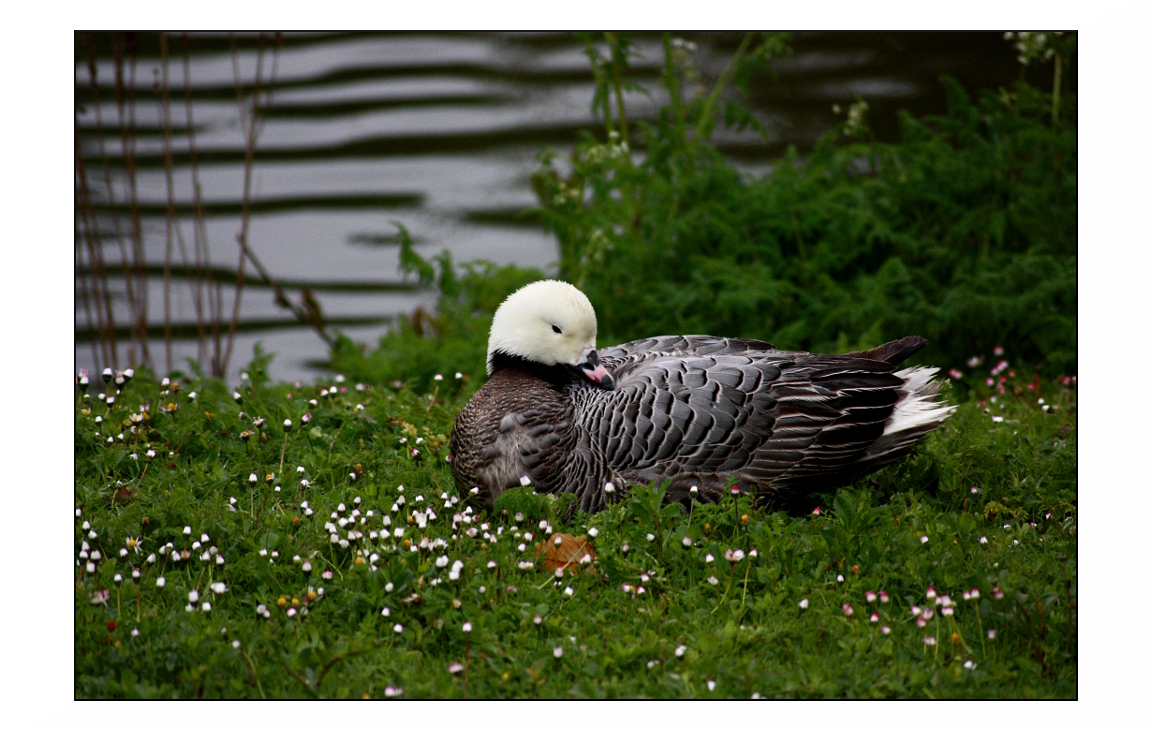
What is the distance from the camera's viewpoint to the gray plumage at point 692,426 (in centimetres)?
436

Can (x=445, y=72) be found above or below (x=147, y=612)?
above

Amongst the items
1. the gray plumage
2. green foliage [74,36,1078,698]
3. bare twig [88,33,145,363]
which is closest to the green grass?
green foliage [74,36,1078,698]

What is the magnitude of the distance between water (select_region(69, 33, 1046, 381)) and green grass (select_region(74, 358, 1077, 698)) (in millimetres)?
4248

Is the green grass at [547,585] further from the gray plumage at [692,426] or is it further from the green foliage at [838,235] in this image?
the green foliage at [838,235]

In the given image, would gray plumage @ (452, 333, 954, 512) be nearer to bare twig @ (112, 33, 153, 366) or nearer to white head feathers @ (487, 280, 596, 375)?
white head feathers @ (487, 280, 596, 375)

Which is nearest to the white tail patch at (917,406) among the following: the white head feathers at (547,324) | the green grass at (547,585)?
the green grass at (547,585)

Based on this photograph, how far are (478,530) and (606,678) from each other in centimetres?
104

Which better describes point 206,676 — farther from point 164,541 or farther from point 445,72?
point 445,72

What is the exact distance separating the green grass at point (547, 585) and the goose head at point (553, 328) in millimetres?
649

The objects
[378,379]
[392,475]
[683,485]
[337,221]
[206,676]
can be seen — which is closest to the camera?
[206,676]

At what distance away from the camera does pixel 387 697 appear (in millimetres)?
3260

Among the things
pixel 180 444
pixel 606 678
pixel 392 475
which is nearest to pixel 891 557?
pixel 606 678

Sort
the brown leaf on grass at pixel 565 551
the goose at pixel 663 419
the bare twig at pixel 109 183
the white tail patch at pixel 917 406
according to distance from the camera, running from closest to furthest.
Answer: the brown leaf on grass at pixel 565 551 < the goose at pixel 663 419 < the white tail patch at pixel 917 406 < the bare twig at pixel 109 183

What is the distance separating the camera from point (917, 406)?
4641 mm
